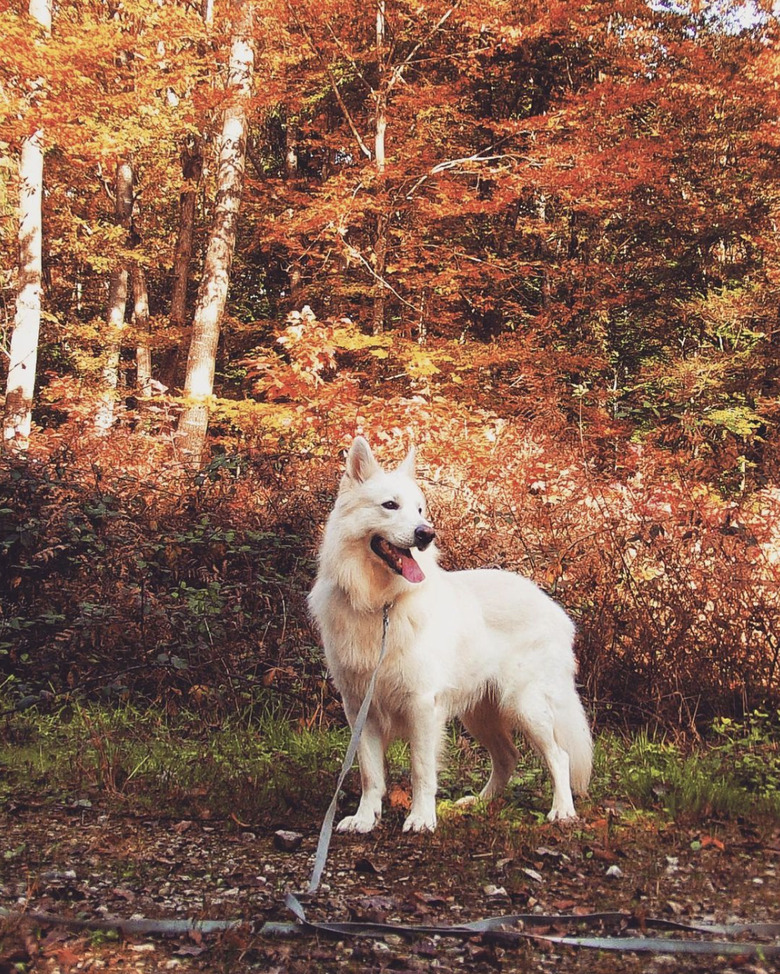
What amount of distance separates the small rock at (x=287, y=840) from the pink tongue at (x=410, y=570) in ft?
3.79

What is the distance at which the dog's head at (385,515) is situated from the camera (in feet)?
12.0

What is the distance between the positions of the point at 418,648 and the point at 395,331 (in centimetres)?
1123

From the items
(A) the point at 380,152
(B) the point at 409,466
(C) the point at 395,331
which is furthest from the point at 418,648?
(A) the point at 380,152

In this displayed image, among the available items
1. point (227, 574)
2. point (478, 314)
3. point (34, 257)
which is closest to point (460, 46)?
point (478, 314)

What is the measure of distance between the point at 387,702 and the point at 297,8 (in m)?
12.6

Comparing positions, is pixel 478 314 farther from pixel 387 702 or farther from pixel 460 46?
pixel 387 702

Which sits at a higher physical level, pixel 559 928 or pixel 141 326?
pixel 141 326

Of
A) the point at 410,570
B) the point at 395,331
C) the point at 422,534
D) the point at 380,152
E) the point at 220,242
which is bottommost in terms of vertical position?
the point at 410,570

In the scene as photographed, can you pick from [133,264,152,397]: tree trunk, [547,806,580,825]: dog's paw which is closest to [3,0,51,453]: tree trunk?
[133,264,152,397]: tree trunk

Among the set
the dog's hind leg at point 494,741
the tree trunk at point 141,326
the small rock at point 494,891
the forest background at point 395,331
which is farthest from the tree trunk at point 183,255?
the small rock at point 494,891

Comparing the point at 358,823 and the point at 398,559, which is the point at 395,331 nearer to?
the point at 398,559

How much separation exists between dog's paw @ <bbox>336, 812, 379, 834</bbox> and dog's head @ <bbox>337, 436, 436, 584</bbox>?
41.3 inches

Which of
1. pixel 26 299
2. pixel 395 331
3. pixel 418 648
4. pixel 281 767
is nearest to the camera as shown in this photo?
pixel 418 648

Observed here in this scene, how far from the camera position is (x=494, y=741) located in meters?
4.34
